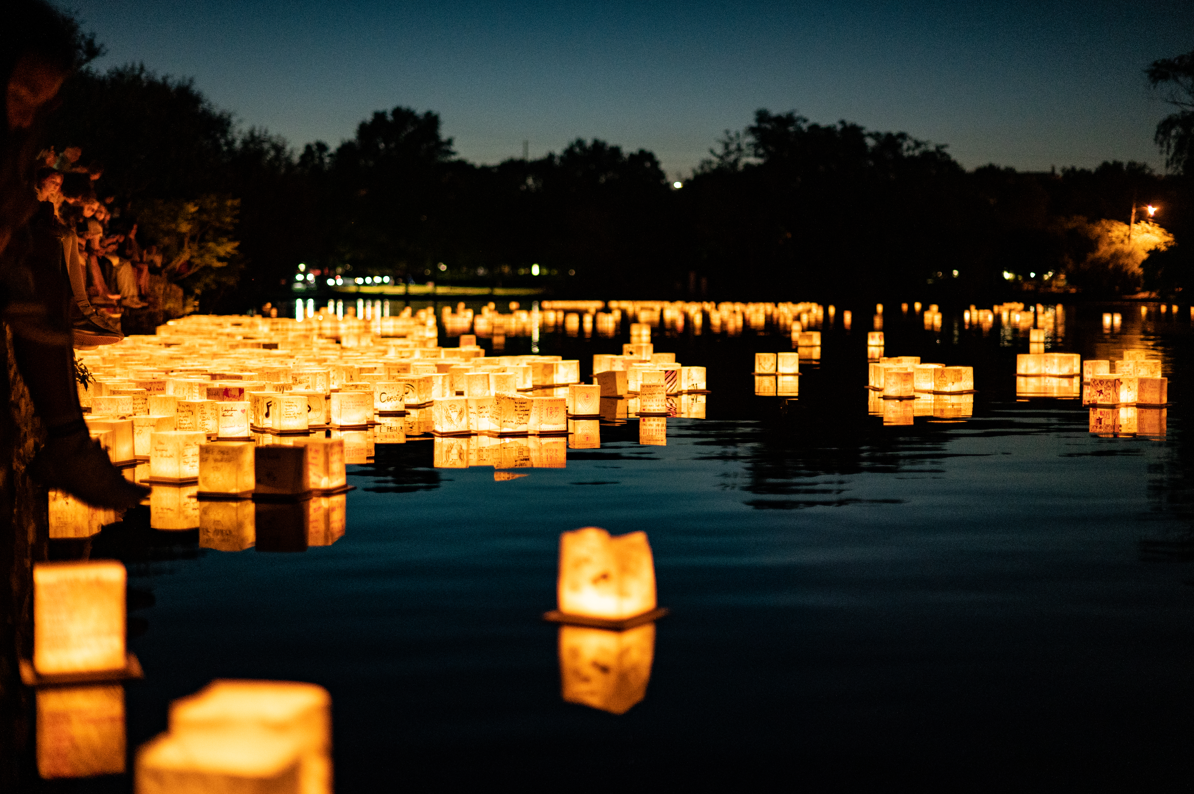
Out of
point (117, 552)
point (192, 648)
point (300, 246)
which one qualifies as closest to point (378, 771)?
point (192, 648)

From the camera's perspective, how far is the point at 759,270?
80.6 m

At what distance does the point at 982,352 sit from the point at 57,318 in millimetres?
29508

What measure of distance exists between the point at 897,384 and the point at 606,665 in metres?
14.8

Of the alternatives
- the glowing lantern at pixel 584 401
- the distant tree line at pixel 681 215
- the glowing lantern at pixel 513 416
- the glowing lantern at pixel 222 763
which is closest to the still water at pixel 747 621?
the glowing lantern at pixel 222 763

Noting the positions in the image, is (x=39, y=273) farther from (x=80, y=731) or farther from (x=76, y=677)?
(x=80, y=731)

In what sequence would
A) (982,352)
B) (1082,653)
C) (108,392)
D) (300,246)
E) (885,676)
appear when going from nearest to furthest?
(885,676) → (1082,653) → (108,392) → (982,352) → (300,246)

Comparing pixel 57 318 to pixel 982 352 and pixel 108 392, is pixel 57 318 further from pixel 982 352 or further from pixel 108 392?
pixel 982 352

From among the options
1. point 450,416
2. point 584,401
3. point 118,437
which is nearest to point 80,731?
point 118,437

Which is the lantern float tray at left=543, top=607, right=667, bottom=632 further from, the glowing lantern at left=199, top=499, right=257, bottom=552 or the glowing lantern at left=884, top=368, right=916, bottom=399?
the glowing lantern at left=884, top=368, right=916, bottom=399

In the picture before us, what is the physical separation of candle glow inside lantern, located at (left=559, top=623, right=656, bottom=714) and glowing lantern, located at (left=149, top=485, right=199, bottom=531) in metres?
4.35

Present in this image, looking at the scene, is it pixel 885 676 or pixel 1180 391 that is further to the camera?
pixel 1180 391

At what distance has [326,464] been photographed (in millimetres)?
11852

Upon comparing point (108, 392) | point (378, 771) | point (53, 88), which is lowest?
point (378, 771)

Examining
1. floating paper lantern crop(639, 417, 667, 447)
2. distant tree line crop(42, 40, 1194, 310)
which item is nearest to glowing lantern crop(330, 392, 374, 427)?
floating paper lantern crop(639, 417, 667, 447)
